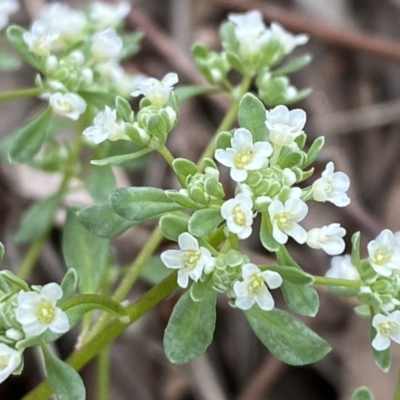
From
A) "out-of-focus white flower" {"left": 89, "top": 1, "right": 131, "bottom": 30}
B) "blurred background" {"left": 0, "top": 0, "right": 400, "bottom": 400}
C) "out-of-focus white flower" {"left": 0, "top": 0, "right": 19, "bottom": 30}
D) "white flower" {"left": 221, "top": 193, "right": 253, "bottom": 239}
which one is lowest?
"blurred background" {"left": 0, "top": 0, "right": 400, "bottom": 400}

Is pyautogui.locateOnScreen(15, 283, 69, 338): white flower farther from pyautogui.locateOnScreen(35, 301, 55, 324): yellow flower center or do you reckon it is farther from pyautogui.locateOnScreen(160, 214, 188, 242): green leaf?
pyautogui.locateOnScreen(160, 214, 188, 242): green leaf

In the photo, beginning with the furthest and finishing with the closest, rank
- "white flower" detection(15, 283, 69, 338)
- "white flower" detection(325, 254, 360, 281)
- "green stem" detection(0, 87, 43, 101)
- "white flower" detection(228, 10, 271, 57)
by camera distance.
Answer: "white flower" detection(228, 10, 271, 57), "green stem" detection(0, 87, 43, 101), "white flower" detection(325, 254, 360, 281), "white flower" detection(15, 283, 69, 338)

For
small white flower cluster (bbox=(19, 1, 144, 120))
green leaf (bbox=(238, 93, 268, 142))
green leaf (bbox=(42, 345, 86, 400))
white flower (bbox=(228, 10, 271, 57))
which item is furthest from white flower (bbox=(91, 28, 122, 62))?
green leaf (bbox=(42, 345, 86, 400))

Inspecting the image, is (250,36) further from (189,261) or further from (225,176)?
(225,176)

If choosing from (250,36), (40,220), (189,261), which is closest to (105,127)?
(189,261)

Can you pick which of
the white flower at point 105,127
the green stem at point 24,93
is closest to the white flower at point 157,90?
the white flower at point 105,127

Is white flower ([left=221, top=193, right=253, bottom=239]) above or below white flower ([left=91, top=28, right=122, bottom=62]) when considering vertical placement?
above

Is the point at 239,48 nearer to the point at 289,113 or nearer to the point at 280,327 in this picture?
the point at 289,113

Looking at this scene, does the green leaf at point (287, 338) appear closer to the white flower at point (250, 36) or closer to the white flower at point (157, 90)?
the white flower at point (157, 90)
